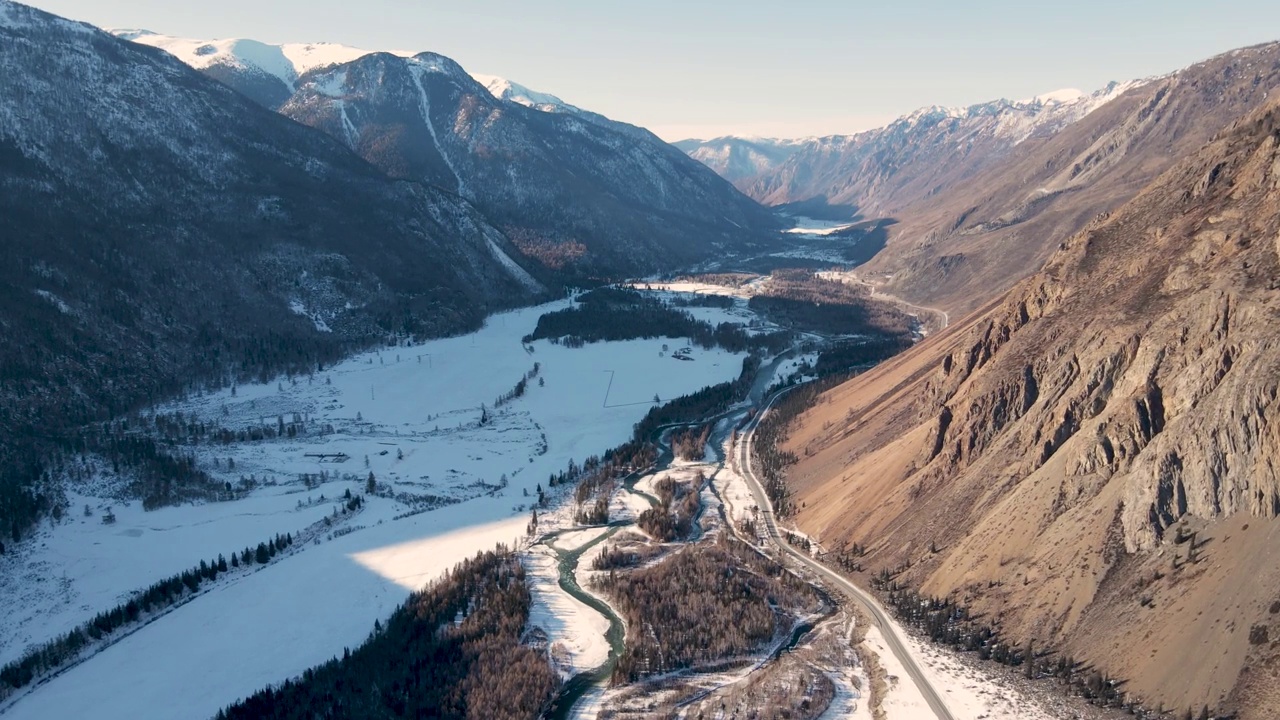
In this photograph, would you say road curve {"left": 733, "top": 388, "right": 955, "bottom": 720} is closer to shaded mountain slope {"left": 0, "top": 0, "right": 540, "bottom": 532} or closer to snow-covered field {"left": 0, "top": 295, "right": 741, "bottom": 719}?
snow-covered field {"left": 0, "top": 295, "right": 741, "bottom": 719}

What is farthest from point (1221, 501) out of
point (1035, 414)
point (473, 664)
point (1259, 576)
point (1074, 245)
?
point (473, 664)

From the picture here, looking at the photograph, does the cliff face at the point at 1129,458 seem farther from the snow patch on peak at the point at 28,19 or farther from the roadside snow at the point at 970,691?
the snow patch on peak at the point at 28,19

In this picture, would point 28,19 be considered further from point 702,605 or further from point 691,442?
point 702,605

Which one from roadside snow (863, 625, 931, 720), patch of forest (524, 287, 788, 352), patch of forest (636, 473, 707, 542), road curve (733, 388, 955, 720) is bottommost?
roadside snow (863, 625, 931, 720)

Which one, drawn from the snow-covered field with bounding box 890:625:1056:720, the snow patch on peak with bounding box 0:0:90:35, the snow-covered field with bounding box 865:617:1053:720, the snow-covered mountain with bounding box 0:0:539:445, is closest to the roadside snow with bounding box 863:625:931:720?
the snow-covered field with bounding box 865:617:1053:720

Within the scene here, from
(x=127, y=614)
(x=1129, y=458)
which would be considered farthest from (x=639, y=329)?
(x=1129, y=458)

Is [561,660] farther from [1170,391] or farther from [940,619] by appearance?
[1170,391]

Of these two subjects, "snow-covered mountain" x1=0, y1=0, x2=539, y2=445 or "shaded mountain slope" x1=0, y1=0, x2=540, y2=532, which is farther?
"snow-covered mountain" x1=0, y1=0, x2=539, y2=445
